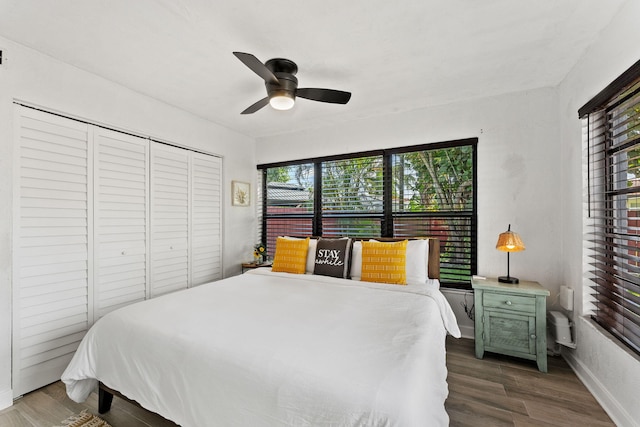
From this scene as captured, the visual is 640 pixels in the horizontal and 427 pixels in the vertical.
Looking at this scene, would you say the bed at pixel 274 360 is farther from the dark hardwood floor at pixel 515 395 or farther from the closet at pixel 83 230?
the closet at pixel 83 230

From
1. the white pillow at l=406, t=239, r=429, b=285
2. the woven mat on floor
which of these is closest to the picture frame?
the white pillow at l=406, t=239, r=429, b=285

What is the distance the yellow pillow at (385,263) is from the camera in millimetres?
2605

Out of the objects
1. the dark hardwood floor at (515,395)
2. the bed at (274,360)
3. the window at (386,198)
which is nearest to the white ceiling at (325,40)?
the window at (386,198)

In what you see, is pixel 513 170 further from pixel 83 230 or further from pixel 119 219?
pixel 83 230

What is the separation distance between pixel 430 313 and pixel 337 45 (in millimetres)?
1983

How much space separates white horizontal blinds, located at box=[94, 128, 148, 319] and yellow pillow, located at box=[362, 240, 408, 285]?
89.8 inches

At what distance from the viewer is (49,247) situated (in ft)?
7.39

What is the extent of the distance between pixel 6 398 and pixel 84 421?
28.1 inches

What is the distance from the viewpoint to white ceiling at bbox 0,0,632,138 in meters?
1.71

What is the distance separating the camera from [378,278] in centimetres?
265

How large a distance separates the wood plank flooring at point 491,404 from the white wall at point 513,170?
717mm

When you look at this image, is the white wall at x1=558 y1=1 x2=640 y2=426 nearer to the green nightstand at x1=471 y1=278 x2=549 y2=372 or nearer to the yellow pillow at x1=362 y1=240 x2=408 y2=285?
the green nightstand at x1=471 y1=278 x2=549 y2=372

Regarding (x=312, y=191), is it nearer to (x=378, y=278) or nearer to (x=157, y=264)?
(x=378, y=278)

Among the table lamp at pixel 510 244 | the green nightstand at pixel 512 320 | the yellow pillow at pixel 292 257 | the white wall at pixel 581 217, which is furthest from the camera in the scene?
the yellow pillow at pixel 292 257
